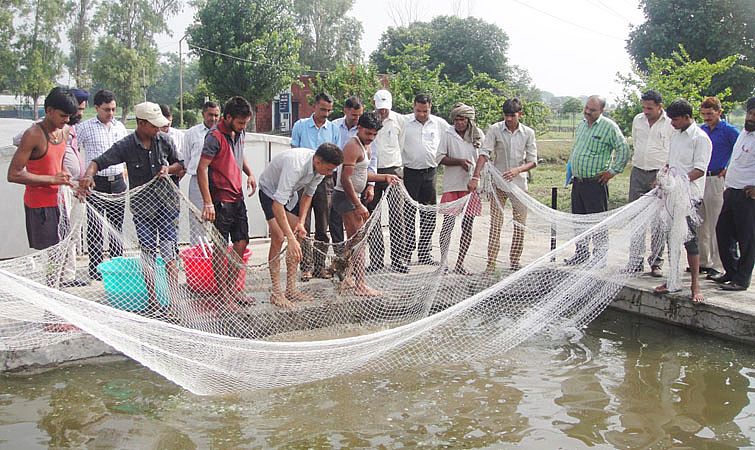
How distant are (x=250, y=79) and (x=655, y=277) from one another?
2516cm

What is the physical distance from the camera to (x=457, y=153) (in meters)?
6.80

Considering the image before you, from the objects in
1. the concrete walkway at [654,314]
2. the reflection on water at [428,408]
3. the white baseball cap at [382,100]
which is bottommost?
the reflection on water at [428,408]

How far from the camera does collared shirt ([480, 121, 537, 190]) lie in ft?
22.3

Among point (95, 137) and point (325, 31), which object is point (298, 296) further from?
point (325, 31)

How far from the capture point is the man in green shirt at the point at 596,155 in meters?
6.69

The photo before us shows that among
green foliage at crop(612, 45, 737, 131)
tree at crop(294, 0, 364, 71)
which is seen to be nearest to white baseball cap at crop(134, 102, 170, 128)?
green foliage at crop(612, 45, 737, 131)

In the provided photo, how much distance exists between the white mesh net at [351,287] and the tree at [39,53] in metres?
40.4

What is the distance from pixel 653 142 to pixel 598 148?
0.50 meters

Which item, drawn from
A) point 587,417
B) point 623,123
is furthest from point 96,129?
point 623,123

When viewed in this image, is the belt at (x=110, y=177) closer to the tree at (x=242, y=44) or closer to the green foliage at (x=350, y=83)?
the green foliage at (x=350, y=83)

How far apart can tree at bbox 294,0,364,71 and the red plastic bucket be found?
54702mm

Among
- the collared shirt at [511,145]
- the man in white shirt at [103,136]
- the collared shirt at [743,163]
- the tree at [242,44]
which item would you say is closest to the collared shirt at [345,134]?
the collared shirt at [511,145]

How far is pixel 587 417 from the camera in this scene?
419 centimetres

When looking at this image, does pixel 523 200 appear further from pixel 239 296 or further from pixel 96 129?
pixel 96 129
